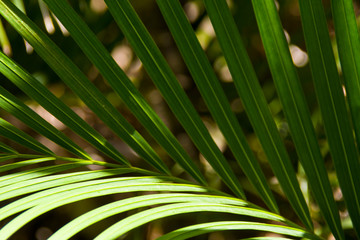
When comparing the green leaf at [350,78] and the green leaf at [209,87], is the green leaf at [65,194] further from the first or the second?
the green leaf at [350,78]

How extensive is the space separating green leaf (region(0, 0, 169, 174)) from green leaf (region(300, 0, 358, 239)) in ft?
0.77

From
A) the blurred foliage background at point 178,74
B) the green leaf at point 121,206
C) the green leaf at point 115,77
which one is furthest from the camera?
the blurred foliage background at point 178,74

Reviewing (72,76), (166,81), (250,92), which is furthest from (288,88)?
→ (72,76)

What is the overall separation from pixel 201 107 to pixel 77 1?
1.59ft

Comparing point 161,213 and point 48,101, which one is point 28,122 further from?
point 161,213

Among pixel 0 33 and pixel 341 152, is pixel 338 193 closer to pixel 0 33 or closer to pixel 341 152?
pixel 341 152

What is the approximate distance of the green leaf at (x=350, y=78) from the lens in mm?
454

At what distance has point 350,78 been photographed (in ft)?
1.58

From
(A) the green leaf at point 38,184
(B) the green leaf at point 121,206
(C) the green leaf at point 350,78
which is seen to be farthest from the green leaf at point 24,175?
(C) the green leaf at point 350,78

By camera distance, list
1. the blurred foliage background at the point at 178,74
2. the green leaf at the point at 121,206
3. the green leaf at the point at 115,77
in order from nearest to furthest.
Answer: the green leaf at the point at 121,206, the green leaf at the point at 115,77, the blurred foliage background at the point at 178,74

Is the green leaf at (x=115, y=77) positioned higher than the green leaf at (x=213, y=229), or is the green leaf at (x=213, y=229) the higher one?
the green leaf at (x=115, y=77)

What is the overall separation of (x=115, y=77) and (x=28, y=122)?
0.14m

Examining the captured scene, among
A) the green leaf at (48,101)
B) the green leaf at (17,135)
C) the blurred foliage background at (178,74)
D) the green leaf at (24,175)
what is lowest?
the green leaf at (24,175)

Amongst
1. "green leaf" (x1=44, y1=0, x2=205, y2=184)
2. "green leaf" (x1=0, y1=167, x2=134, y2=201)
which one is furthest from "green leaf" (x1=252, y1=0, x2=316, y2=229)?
"green leaf" (x1=0, y1=167, x2=134, y2=201)
